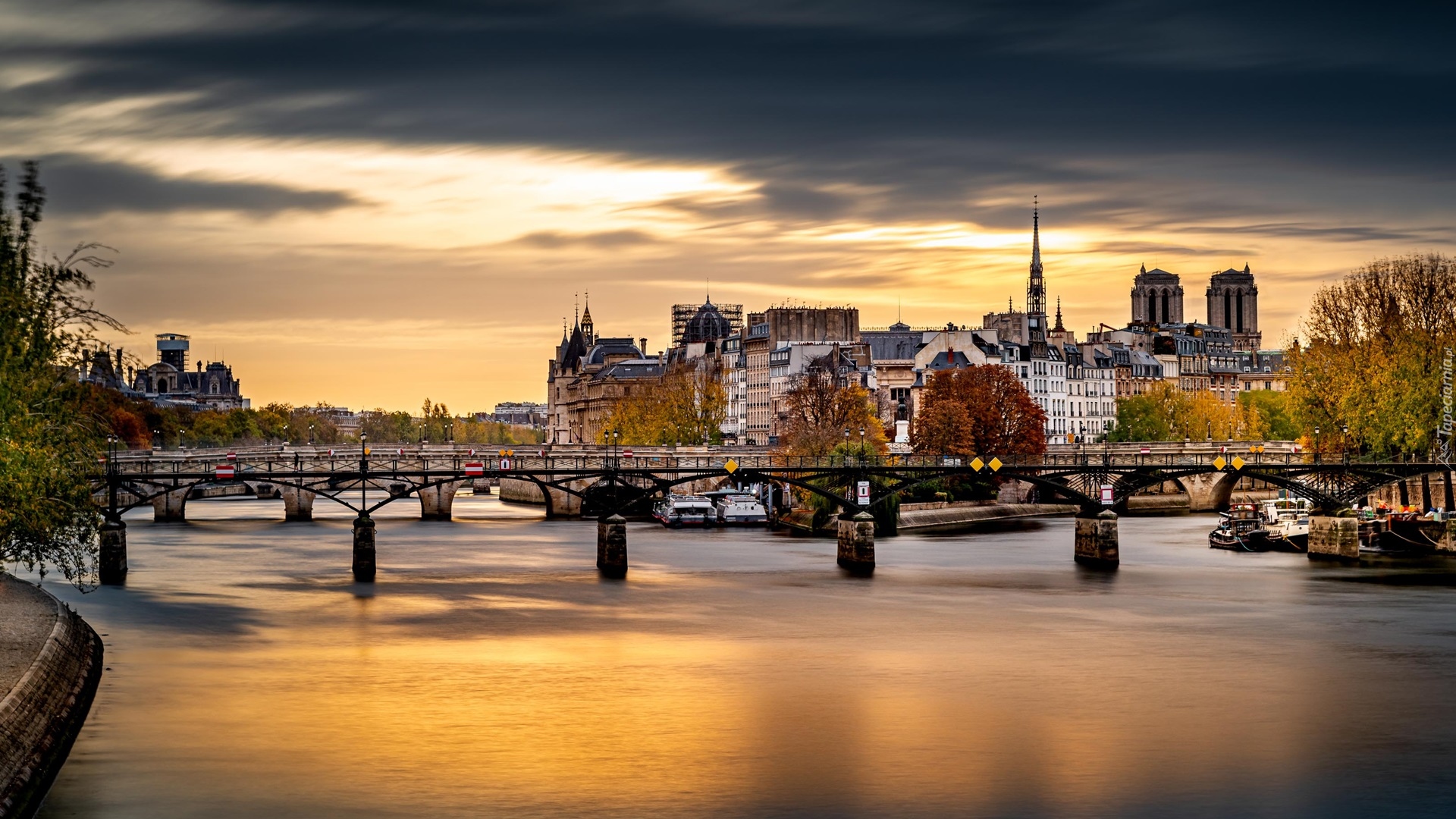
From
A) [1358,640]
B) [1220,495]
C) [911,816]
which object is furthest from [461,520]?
[911,816]

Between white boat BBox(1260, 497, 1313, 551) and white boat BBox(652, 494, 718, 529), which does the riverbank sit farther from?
white boat BBox(652, 494, 718, 529)

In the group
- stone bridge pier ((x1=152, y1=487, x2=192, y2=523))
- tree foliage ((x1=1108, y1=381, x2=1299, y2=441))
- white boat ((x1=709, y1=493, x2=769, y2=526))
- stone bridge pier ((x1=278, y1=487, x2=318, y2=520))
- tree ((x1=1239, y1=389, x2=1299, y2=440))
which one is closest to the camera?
white boat ((x1=709, y1=493, x2=769, y2=526))

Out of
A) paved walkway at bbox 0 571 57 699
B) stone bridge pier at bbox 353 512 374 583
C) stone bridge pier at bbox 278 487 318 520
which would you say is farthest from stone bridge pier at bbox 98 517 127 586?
stone bridge pier at bbox 278 487 318 520

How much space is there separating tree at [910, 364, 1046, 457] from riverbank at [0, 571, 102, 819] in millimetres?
71385

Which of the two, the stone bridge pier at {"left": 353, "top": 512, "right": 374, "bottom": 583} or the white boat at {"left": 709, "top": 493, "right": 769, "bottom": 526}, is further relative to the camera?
the white boat at {"left": 709, "top": 493, "right": 769, "bottom": 526}

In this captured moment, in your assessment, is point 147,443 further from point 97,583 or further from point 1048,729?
point 1048,729

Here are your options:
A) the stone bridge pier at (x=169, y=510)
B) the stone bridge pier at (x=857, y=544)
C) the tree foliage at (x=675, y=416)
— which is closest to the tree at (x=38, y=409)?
the stone bridge pier at (x=857, y=544)

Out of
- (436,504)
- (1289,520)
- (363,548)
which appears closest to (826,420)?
(436,504)

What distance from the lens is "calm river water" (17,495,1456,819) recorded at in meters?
34.7

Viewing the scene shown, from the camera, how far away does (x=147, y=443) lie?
154250mm

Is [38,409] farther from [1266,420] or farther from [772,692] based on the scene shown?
[1266,420]

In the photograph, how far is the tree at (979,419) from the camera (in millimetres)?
116000

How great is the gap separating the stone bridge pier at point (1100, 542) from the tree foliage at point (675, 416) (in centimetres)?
6745

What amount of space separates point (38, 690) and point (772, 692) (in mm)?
16640
